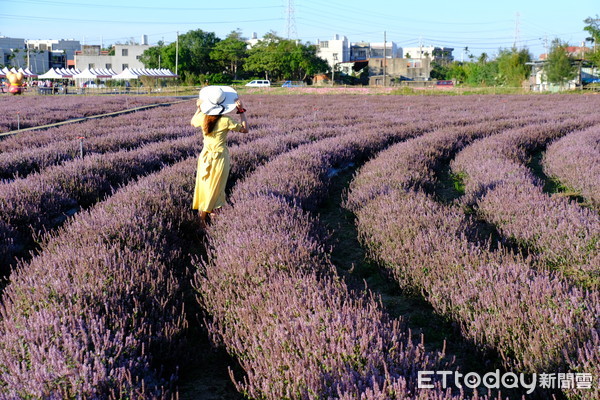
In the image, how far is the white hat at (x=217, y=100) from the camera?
499 centimetres

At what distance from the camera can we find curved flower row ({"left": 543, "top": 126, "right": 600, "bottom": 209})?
641cm

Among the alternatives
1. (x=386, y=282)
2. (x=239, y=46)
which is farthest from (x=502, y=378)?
(x=239, y=46)

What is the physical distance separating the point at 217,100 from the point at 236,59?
7851 cm

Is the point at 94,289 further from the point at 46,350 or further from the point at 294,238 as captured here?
the point at 294,238

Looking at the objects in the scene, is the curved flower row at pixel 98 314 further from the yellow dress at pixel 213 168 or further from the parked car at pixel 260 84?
the parked car at pixel 260 84

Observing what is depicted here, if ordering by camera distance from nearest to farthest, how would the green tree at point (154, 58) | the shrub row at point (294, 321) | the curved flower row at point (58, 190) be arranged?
the shrub row at point (294, 321), the curved flower row at point (58, 190), the green tree at point (154, 58)

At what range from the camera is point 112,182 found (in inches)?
276

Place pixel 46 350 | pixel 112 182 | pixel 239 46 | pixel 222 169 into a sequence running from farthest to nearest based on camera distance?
1. pixel 239 46
2. pixel 112 182
3. pixel 222 169
4. pixel 46 350

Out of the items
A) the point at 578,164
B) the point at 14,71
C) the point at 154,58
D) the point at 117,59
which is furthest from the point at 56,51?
the point at 578,164

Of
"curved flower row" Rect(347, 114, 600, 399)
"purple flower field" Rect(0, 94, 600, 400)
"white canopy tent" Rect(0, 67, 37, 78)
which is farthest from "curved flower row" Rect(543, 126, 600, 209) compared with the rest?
"white canopy tent" Rect(0, 67, 37, 78)

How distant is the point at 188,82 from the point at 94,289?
219ft

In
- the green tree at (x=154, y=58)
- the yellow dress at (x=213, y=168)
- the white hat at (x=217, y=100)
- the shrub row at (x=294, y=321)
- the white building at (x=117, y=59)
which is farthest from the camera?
the white building at (x=117, y=59)

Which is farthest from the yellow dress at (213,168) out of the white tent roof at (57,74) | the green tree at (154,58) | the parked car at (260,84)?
the green tree at (154,58)

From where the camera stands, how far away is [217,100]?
16.4 ft
